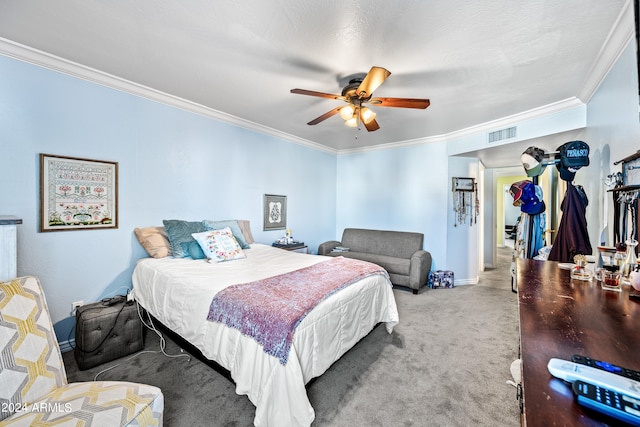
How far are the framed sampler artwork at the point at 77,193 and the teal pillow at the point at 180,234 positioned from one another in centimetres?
50

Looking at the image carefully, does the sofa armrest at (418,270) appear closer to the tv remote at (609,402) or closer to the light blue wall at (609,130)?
the light blue wall at (609,130)

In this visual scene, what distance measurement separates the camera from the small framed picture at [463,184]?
4406mm

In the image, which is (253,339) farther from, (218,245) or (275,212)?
(275,212)

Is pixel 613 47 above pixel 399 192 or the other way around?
above

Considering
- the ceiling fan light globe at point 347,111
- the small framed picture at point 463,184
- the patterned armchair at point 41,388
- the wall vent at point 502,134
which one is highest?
the wall vent at point 502,134

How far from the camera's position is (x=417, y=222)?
473 cm

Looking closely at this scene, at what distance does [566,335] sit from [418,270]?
325cm

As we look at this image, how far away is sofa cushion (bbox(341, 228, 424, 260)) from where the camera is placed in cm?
455

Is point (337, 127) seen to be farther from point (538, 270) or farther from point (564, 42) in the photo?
point (538, 270)

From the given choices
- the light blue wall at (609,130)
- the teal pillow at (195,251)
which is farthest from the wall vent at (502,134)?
the teal pillow at (195,251)

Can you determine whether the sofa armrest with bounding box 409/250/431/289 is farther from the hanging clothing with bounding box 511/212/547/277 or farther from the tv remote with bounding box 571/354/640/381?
the tv remote with bounding box 571/354/640/381

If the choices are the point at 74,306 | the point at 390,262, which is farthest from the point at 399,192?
the point at 74,306

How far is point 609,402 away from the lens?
50cm

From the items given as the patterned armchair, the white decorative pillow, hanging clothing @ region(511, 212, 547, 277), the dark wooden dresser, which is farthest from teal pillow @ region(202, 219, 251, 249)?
hanging clothing @ region(511, 212, 547, 277)
